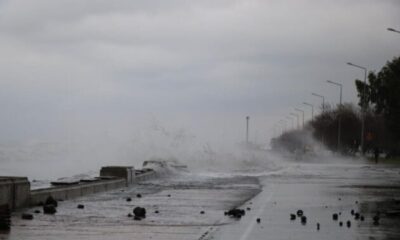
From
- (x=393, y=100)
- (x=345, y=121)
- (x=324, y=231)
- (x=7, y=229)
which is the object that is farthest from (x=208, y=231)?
(x=345, y=121)

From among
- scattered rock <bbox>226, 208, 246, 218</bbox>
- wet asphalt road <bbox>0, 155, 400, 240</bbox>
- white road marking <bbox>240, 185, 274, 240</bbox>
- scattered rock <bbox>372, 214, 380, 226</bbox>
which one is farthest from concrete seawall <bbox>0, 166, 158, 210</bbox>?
scattered rock <bbox>372, 214, 380, 226</bbox>

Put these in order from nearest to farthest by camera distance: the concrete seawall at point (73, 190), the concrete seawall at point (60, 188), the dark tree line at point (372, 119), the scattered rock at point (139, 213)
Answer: the scattered rock at point (139, 213)
the concrete seawall at point (60, 188)
the concrete seawall at point (73, 190)
the dark tree line at point (372, 119)

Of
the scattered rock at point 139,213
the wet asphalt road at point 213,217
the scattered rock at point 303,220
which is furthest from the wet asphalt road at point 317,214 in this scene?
the scattered rock at point 139,213

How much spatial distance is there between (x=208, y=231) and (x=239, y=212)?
4005 millimetres

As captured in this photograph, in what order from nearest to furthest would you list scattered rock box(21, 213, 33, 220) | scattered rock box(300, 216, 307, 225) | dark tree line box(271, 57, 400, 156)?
scattered rock box(21, 213, 33, 220) → scattered rock box(300, 216, 307, 225) → dark tree line box(271, 57, 400, 156)

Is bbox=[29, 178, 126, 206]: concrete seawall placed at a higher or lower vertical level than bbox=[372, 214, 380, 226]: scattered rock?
higher

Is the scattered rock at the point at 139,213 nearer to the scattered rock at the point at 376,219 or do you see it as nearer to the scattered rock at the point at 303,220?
the scattered rock at the point at 303,220

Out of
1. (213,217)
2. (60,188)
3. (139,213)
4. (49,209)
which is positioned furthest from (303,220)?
(60,188)

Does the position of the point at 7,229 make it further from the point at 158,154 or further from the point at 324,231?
the point at 158,154

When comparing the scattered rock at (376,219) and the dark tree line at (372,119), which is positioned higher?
the dark tree line at (372,119)

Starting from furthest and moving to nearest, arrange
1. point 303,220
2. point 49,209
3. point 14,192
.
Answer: point 14,192
point 49,209
point 303,220

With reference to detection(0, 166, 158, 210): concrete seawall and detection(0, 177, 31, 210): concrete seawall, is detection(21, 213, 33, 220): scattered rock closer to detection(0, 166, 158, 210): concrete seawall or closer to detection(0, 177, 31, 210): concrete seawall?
detection(0, 177, 31, 210): concrete seawall

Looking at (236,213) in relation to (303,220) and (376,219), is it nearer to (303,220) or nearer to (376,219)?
(303,220)

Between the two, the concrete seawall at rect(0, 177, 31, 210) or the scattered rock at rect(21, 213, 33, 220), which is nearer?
the scattered rock at rect(21, 213, 33, 220)
